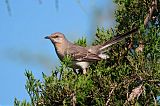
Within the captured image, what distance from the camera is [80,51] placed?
6.94m

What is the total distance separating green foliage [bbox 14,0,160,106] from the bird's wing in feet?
4.60

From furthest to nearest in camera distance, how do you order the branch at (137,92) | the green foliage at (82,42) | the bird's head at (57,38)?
the bird's head at (57,38)
the green foliage at (82,42)
the branch at (137,92)

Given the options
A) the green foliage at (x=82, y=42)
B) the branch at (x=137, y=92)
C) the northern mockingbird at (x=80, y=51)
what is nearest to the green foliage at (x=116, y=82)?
the branch at (x=137, y=92)

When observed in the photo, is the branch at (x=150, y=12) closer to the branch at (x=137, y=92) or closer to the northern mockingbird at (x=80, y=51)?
the northern mockingbird at (x=80, y=51)

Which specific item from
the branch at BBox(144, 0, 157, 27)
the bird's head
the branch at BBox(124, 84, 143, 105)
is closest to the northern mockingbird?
the bird's head

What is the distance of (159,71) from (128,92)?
0.36 meters

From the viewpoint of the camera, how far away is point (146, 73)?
183 inches

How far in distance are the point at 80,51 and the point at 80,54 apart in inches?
8.6

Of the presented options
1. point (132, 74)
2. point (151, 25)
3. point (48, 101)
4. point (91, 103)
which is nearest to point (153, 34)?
point (151, 25)

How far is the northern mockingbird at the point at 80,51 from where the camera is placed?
562 cm

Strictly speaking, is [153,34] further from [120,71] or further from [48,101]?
[48,101]

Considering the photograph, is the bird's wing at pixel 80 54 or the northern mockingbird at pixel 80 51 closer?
the northern mockingbird at pixel 80 51

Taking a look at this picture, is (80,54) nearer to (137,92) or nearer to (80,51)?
(80,51)

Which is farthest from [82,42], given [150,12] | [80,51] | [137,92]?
[137,92]
